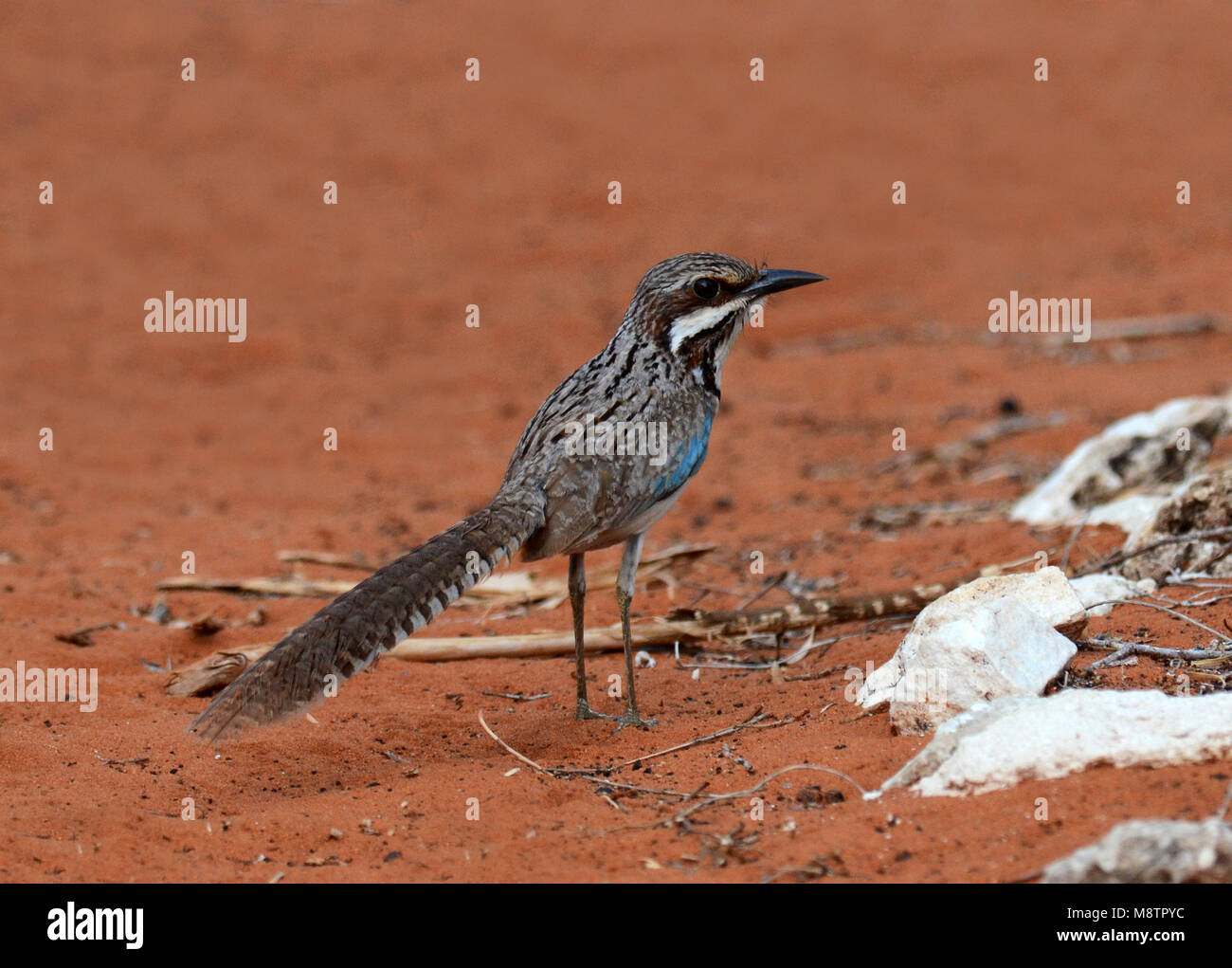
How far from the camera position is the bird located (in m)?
5.40

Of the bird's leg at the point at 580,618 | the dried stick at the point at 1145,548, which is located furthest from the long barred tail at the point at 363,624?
the dried stick at the point at 1145,548

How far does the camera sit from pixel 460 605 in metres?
8.91

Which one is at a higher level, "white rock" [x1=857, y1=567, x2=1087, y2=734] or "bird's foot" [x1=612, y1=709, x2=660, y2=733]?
"white rock" [x1=857, y1=567, x2=1087, y2=734]

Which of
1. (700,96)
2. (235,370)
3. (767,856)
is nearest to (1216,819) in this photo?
(767,856)

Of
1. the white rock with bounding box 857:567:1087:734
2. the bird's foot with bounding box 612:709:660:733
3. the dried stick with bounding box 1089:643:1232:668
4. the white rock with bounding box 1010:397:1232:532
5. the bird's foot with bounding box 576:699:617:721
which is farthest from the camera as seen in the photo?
the white rock with bounding box 1010:397:1232:532

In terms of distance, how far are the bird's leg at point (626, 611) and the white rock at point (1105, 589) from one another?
6.75 ft

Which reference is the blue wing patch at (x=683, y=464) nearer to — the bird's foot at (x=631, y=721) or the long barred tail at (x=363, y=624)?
the long barred tail at (x=363, y=624)

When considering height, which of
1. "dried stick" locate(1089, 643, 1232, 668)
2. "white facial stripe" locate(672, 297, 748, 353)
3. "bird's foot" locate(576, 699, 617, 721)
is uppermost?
"white facial stripe" locate(672, 297, 748, 353)

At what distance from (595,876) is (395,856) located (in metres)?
0.77

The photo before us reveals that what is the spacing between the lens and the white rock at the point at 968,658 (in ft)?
17.7

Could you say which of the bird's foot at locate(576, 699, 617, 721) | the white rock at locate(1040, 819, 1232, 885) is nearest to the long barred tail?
the bird's foot at locate(576, 699, 617, 721)

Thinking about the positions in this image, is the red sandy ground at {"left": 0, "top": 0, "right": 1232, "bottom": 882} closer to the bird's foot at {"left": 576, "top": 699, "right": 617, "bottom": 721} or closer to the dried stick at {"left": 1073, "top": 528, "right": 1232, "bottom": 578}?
the bird's foot at {"left": 576, "top": 699, "right": 617, "bottom": 721}

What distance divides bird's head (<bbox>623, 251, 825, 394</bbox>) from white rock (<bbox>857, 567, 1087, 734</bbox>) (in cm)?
189

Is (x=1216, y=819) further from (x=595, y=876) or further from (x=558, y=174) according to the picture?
(x=558, y=174)
